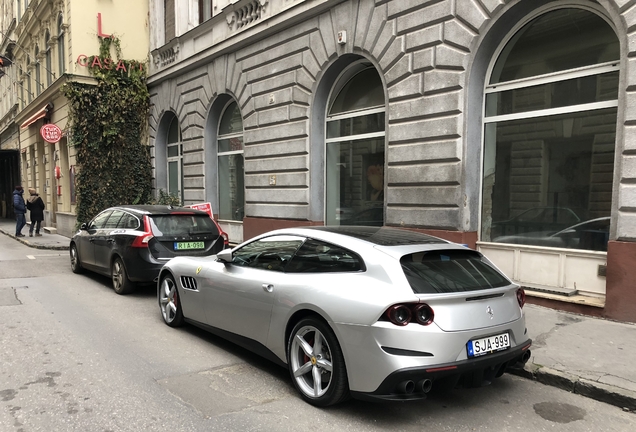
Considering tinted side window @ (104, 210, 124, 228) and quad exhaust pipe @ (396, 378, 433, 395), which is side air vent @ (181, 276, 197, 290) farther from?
tinted side window @ (104, 210, 124, 228)

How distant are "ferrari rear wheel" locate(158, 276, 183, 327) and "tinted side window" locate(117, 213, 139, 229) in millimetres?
2088

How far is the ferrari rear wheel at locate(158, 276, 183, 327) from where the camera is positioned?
5871mm

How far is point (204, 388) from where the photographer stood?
4086 millimetres

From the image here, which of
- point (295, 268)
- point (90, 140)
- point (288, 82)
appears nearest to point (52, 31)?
point (90, 140)

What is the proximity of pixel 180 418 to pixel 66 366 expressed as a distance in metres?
1.76

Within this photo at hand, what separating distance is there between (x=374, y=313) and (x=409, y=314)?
0.81ft

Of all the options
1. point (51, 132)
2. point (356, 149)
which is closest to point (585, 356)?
point (356, 149)

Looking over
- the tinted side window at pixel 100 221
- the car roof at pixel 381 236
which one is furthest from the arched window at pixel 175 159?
the car roof at pixel 381 236

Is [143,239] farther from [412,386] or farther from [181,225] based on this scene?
[412,386]

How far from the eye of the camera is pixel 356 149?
10.3 meters

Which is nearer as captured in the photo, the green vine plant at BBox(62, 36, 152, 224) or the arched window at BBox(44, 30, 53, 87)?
the green vine plant at BBox(62, 36, 152, 224)

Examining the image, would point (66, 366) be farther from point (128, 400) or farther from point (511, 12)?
point (511, 12)

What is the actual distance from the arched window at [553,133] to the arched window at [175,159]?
465 inches

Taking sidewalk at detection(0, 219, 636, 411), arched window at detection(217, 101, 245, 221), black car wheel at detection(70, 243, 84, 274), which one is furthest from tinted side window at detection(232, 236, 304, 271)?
arched window at detection(217, 101, 245, 221)
